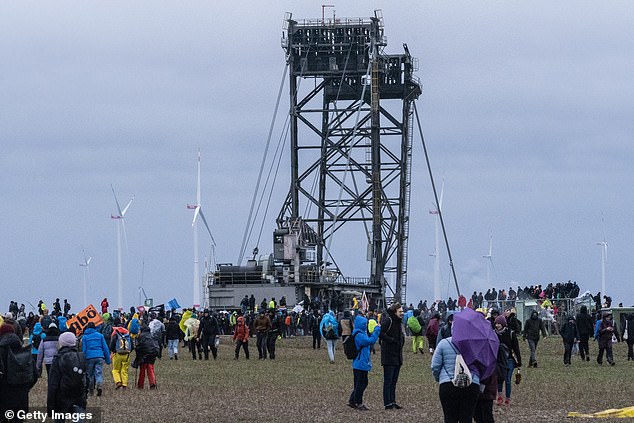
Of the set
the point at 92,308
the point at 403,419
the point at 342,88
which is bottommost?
the point at 403,419

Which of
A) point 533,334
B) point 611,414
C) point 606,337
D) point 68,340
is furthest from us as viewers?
point 606,337

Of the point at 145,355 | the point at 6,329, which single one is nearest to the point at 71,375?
the point at 6,329

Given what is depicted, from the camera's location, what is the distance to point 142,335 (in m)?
32.3

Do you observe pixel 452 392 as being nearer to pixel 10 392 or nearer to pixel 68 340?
pixel 68 340

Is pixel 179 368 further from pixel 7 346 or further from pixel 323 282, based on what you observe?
pixel 323 282

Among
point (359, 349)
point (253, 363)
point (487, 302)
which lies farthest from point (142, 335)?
point (487, 302)

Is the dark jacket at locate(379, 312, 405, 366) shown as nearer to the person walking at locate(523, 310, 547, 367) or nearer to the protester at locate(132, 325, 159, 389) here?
the protester at locate(132, 325, 159, 389)

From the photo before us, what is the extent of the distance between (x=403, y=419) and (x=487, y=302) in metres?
43.7

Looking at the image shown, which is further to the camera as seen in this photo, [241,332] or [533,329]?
[241,332]

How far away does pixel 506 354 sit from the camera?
945 inches

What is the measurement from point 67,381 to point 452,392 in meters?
5.09

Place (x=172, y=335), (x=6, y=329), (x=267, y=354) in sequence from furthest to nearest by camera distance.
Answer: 1. (x=267, y=354)
2. (x=172, y=335)
3. (x=6, y=329)

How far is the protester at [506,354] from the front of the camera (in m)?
23.7

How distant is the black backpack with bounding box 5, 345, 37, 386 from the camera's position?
1883 cm
